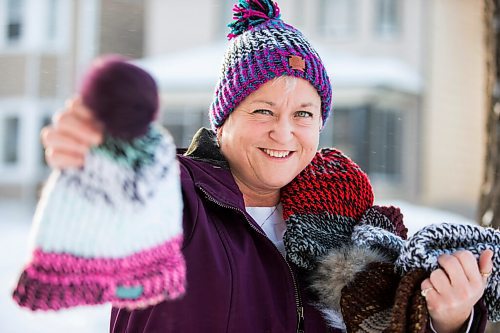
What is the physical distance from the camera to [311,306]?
180 cm

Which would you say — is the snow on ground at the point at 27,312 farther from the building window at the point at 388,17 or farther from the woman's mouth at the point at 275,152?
the building window at the point at 388,17

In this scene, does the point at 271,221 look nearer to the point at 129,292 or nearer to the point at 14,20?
the point at 129,292

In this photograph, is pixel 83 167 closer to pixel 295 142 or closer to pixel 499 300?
pixel 295 142

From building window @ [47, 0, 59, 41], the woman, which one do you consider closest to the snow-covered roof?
building window @ [47, 0, 59, 41]

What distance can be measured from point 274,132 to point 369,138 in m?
13.4

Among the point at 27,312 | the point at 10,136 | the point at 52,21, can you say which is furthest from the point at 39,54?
the point at 27,312

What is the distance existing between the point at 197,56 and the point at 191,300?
534 inches

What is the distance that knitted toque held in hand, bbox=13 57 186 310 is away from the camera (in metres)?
1.12

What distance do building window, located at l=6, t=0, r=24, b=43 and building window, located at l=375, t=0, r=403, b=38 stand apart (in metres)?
8.76

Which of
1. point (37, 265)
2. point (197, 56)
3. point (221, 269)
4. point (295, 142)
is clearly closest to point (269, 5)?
point (295, 142)

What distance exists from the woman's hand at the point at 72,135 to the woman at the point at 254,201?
17.8 inches

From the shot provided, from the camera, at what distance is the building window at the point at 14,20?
16672 millimetres

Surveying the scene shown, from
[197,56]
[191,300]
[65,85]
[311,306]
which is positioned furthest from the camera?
[65,85]

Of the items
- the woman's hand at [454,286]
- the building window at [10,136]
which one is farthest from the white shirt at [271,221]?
the building window at [10,136]
